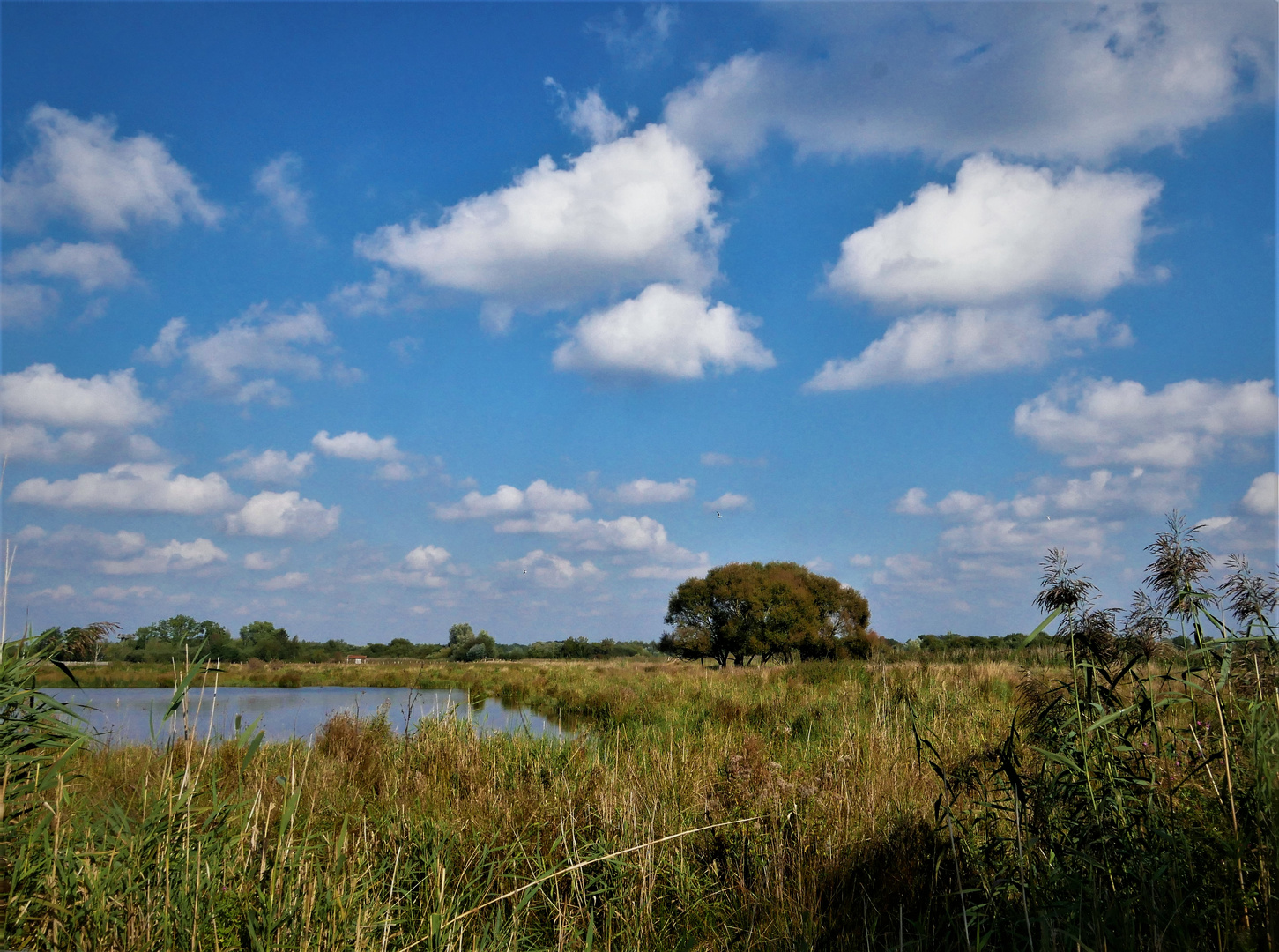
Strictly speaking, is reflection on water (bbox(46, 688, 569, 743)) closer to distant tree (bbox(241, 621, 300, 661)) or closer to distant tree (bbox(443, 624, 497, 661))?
distant tree (bbox(241, 621, 300, 661))

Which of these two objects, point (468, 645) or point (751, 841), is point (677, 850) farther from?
point (468, 645)

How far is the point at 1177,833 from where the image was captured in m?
2.74

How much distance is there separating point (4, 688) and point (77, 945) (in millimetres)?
1405

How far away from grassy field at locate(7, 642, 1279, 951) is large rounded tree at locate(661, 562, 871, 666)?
37.2m

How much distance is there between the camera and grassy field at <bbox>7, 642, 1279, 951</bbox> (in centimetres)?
257

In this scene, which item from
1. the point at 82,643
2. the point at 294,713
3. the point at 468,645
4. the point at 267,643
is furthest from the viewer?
the point at 468,645

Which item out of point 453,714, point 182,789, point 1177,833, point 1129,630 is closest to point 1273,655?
point 1129,630

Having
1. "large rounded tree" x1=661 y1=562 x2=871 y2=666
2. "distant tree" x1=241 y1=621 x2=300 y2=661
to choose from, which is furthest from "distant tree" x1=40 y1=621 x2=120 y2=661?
"distant tree" x1=241 y1=621 x2=300 y2=661

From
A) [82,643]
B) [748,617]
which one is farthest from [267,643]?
[82,643]

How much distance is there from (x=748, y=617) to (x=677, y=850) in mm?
40983

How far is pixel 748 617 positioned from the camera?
44469mm

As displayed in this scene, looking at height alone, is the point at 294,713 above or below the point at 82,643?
below

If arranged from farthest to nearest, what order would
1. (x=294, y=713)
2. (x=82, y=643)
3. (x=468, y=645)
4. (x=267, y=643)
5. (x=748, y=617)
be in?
(x=468, y=645) < (x=267, y=643) < (x=748, y=617) < (x=294, y=713) < (x=82, y=643)

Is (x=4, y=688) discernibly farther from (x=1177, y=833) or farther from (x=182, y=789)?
(x=1177, y=833)
